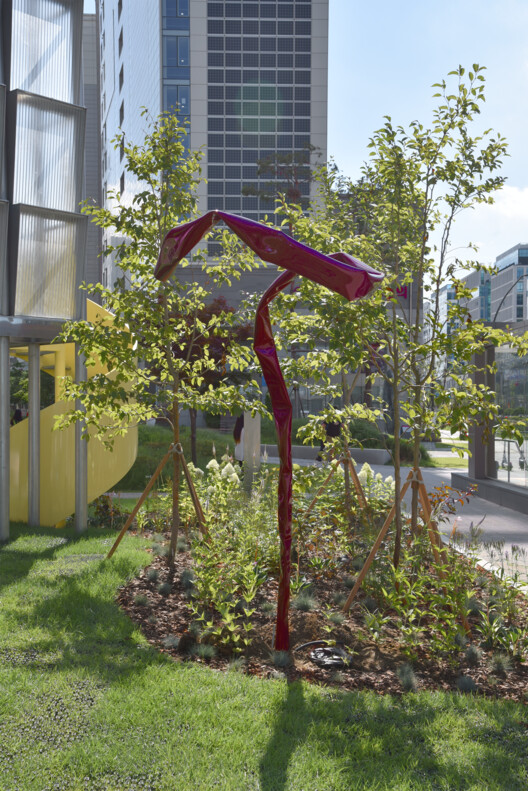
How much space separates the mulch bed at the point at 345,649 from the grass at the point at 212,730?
243 mm

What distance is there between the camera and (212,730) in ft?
13.1

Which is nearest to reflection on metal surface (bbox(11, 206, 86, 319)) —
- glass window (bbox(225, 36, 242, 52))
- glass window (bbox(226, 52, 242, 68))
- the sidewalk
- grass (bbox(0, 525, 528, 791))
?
grass (bbox(0, 525, 528, 791))

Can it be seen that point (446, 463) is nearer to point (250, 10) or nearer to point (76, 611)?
point (76, 611)

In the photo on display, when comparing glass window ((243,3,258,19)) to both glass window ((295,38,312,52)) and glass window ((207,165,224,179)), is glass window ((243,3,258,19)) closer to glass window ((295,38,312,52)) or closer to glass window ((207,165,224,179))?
glass window ((295,38,312,52))

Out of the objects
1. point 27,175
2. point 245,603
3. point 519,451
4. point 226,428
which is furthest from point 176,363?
point 226,428

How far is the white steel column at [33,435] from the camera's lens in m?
10.2

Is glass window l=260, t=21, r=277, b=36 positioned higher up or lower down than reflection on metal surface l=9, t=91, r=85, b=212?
higher up

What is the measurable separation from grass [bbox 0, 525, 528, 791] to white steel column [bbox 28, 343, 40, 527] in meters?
5.05

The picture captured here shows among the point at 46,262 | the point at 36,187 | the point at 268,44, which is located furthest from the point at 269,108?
the point at 46,262

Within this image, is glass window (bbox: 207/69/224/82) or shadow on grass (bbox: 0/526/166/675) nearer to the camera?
shadow on grass (bbox: 0/526/166/675)

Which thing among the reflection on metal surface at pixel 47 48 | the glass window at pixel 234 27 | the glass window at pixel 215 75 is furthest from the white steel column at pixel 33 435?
the glass window at pixel 234 27

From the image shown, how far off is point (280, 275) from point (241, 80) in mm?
49043

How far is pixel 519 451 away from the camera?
14250 millimetres

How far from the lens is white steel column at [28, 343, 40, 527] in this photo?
33.4 ft
